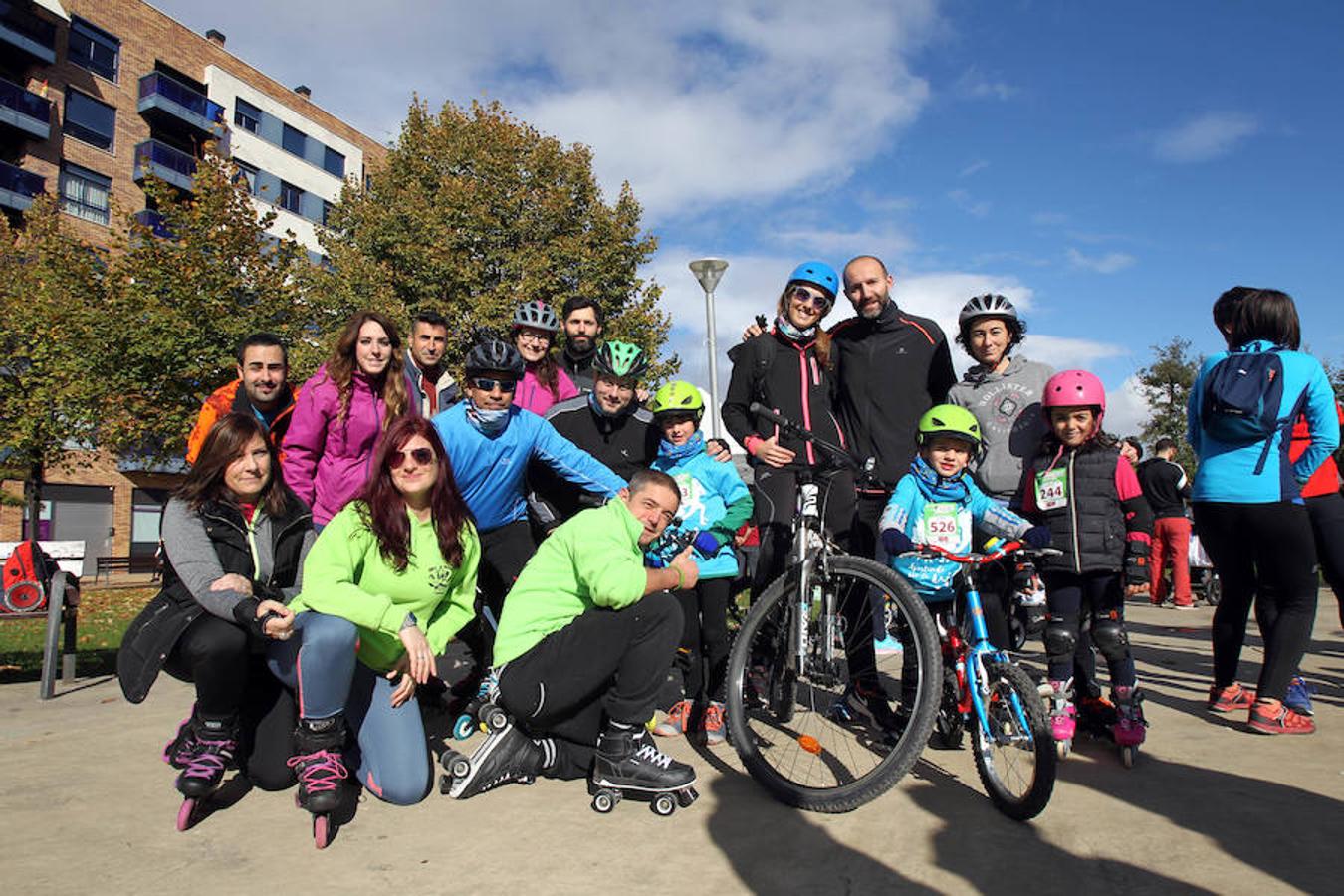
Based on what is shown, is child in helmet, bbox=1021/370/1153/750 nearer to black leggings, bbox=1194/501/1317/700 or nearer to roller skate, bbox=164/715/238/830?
black leggings, bbox=1194/501/1317/700

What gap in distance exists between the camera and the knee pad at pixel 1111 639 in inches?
148

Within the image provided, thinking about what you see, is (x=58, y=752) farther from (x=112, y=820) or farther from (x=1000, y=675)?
(x=1000, y=675)

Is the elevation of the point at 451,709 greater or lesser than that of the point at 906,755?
lesser

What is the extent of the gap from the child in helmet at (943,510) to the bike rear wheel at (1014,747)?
2.05ft

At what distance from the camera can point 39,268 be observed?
15969 mm

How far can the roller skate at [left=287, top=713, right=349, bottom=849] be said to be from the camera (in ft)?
9.10

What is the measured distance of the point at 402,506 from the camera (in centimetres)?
326

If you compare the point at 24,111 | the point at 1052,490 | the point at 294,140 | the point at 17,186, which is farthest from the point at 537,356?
the point at 294,140

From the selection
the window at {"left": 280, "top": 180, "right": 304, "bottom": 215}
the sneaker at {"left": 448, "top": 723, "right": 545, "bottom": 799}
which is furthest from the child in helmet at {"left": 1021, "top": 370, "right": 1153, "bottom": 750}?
the window at {"left": 280, "top": 180, "right": 304, "bottom": 215}

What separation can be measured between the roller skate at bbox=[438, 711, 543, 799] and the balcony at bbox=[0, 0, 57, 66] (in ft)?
112

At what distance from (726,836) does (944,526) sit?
1.75 meters

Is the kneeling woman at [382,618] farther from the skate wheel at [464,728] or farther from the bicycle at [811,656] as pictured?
the bicycle at [811,656]

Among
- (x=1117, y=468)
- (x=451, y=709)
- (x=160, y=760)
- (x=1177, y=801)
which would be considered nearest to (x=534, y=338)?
(x=451, y=709)

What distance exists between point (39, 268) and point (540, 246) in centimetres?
1011
